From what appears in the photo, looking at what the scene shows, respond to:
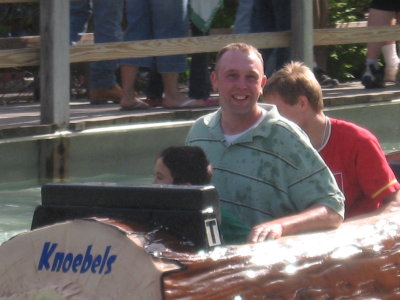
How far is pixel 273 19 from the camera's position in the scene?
823 cm

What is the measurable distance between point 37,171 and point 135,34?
4.21ft

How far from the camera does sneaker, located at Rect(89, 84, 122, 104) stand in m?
7.86

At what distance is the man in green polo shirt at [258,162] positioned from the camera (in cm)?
389

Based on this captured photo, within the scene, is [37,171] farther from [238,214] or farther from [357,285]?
[357,285]

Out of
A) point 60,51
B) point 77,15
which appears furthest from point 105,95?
point 60,51

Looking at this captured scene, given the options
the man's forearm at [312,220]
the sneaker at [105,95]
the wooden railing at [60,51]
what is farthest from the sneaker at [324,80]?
the man's forearm at [312,220]

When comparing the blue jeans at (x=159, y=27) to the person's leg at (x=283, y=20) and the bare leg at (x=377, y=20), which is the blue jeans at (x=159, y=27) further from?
the bare leg at (x=377, y=20)

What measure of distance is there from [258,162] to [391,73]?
17.6ft

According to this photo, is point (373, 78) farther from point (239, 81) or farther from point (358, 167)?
point (239, 81)

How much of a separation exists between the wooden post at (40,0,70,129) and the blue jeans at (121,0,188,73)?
701 millimetres

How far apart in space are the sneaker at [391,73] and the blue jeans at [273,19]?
129 cm

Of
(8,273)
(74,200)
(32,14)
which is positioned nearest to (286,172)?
(74,200)

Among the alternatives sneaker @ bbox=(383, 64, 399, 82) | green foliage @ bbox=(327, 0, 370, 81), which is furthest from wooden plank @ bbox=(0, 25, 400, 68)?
green foliage @ bbox=(327, 0, 370, 81)

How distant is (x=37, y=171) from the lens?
642 cm
